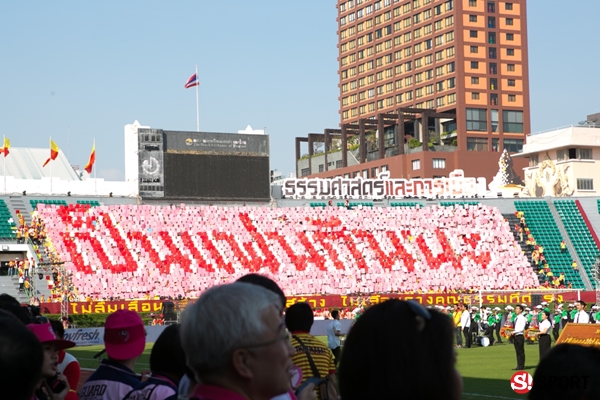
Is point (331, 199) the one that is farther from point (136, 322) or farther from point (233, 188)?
point (136, 322)

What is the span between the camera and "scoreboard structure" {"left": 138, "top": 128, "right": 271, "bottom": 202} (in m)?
58.2

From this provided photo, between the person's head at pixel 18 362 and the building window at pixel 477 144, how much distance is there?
10472 cm

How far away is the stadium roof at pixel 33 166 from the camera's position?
275ft

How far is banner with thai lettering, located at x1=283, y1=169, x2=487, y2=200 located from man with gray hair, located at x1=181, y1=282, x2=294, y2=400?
63.6 metres

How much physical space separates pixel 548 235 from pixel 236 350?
64.7 meters

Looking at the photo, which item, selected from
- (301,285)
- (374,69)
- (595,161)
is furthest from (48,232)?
(374,69)

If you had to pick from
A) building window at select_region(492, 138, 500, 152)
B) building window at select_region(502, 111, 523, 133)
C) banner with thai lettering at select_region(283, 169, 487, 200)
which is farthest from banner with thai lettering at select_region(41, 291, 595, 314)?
building window at select_region(502, 111, 523, 133)

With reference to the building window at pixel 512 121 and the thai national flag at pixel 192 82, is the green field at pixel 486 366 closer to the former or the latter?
the thai national flag at pixel 192 82

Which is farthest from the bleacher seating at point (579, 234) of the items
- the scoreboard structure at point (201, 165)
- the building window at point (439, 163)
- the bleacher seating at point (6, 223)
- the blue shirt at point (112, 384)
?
the blue shirt at point (112, 384)

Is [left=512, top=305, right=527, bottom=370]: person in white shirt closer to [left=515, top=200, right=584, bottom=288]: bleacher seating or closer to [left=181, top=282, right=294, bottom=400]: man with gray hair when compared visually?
[left=181, top=282, right=294, bottom=400]: man with gray hair

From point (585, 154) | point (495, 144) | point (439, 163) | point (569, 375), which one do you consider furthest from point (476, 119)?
point (569, 375)

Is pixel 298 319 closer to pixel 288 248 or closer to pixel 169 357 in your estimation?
pixel 169 357

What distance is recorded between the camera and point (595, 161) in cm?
8100

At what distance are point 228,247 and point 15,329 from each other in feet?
184
